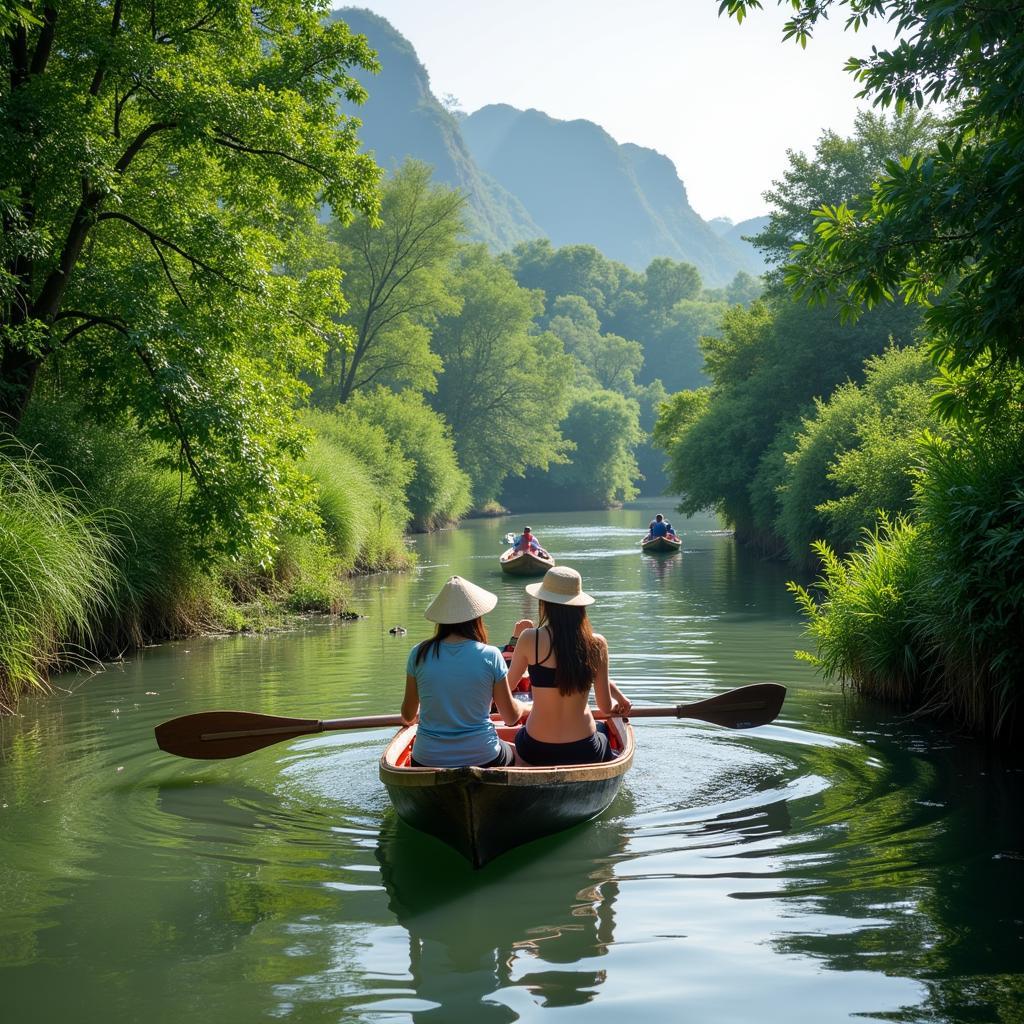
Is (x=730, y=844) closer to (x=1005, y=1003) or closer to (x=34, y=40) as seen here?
(x=1005, y=1003)

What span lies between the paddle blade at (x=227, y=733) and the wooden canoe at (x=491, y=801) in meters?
1.79

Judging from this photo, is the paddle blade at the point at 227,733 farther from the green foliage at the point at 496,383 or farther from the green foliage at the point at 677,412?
the green foliage at the point at 496,383

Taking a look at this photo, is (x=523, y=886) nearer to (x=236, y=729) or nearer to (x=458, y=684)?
(x=458, y=684)

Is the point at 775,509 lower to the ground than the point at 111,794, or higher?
higher

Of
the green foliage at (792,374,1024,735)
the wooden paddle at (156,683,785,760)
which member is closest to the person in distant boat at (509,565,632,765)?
the wooden paddle at (156,683,785,760)

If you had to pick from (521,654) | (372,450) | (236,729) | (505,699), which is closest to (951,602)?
(521,654)

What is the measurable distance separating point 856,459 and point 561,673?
53.7ft

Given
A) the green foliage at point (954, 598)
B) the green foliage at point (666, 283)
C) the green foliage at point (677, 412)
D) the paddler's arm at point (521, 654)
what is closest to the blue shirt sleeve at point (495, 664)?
the paddler's arm at point (521, 654)

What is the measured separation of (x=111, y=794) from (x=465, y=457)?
176 feet

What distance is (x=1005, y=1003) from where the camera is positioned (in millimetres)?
4465

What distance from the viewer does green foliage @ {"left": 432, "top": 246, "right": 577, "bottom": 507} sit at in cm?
6272

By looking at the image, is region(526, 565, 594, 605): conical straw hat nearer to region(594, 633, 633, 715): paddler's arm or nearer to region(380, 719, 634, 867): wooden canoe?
region(594, 633, 633, 715): paddler's arm

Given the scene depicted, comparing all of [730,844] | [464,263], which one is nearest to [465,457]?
[464,263]

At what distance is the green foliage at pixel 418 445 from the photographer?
45375mm
